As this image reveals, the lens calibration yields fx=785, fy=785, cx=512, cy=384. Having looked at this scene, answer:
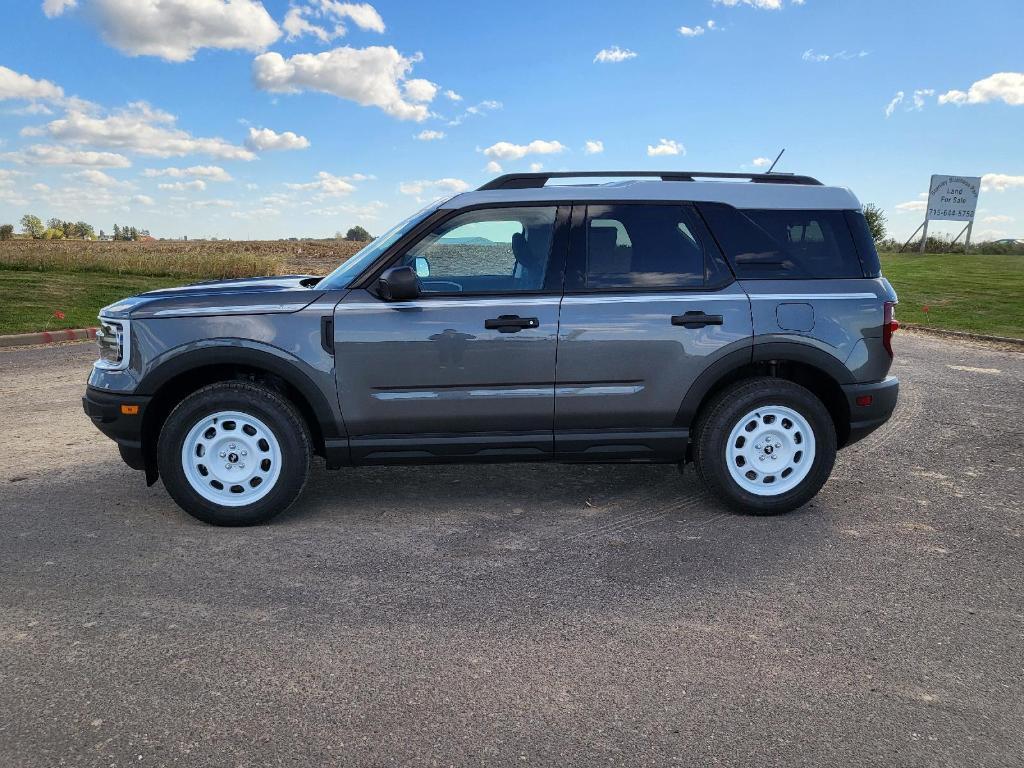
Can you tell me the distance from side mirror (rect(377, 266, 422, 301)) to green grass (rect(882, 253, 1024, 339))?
12.3 metres

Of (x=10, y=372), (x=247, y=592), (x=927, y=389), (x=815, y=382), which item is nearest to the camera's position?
(x=247, y=592)

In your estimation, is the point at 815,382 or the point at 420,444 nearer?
the point at 420,444

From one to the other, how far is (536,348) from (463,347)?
412 millimetres

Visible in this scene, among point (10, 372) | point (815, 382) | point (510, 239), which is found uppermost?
point (510, 239)

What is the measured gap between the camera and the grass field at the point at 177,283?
48.3 ft

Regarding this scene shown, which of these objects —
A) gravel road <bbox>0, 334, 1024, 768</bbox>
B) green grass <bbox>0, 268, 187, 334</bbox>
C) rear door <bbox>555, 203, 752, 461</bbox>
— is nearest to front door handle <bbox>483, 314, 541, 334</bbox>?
rear door <bbox>555, 203, 752, 461</bbox>

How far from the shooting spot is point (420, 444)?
450 centimetres

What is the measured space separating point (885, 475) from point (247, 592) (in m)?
4.34

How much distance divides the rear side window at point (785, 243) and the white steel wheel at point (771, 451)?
2.73 feet

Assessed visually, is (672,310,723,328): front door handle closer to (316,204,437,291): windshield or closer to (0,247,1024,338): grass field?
(316,204,437,291): windshield

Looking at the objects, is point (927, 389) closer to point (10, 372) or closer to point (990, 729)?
point (990, 729)

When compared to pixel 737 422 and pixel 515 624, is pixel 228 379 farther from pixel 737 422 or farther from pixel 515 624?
pixel 737 422

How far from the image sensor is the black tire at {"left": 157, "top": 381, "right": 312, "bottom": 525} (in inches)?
172

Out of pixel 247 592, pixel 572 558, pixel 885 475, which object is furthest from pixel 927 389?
pixel 247 592
